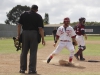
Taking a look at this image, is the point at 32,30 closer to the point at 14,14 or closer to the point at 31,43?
the point at 31,43

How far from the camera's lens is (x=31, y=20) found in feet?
30.7

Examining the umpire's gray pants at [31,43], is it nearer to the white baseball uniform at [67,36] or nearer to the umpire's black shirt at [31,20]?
the umpire's black shirt at [31,20]

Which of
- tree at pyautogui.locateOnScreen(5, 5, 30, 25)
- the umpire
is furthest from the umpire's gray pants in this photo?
tree at pyautogui.locateOnScreen(5, 5, 30, 25)

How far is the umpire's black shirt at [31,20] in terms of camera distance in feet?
30.7

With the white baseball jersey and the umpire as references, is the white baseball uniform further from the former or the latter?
the umpire

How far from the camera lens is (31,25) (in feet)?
30.9

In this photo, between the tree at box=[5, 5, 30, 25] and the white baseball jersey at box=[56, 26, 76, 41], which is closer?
the white baseball jersey at box=[56, 26, 76, 41]

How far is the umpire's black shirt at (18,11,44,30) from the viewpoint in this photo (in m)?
9.35

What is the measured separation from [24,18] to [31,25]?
11.7 inches

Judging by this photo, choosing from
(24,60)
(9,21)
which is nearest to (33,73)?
(24,60)

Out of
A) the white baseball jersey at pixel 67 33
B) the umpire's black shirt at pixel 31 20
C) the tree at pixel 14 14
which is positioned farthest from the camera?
the tree at pixel 14 14

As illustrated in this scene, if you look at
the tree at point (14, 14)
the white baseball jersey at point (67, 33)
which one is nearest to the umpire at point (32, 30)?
the white baseball jersey at point (67, 33)

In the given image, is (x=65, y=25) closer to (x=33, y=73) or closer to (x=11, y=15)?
(x=33, y=73)

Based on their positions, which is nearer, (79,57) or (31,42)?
(31,42)
